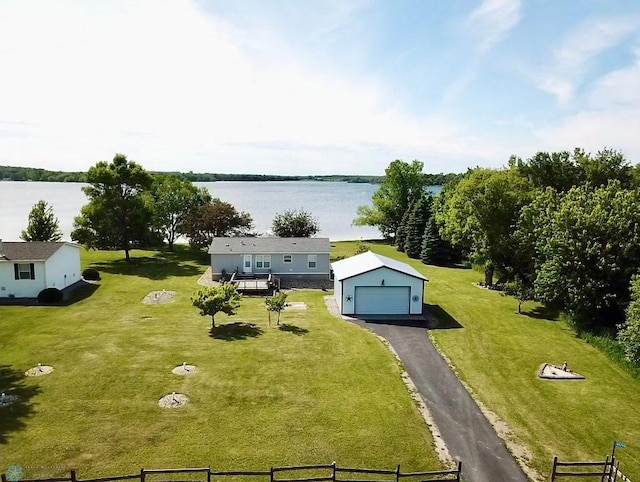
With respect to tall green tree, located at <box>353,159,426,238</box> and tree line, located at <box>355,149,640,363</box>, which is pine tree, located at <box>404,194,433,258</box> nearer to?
tree line, located at <box>355,149,640,363</box>

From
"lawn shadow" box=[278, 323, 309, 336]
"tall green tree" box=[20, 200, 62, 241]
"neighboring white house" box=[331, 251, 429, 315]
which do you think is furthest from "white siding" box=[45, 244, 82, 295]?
"neighboring white house" box=[331, 251, 429, 315]

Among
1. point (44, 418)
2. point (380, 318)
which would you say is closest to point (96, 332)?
point (44, 418)

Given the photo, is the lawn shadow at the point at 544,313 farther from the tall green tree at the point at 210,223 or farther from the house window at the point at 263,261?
the tall green tree at the point at 210,223

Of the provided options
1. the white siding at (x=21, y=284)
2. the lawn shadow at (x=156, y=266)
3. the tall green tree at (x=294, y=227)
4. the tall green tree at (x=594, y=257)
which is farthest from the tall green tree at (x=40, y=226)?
the tall green tree at (x=594, y=257)

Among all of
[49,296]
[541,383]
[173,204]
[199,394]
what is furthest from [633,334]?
[173,204]

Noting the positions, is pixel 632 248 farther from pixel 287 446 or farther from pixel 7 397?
pixel 7 397
